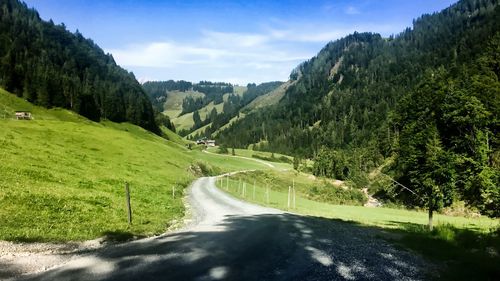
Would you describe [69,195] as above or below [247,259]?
above

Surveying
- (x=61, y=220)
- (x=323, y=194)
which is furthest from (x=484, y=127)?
(x=61, y=220)

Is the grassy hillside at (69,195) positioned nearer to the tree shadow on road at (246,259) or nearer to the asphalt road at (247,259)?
the asphalt road at (247,259)

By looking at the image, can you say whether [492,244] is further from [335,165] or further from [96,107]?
[96,107]

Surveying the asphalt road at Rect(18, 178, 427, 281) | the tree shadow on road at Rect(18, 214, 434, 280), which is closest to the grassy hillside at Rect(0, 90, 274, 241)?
the asphalt road at Rect(18, 178, 427, 281)

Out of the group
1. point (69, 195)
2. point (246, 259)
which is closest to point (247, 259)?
point (246, 259)

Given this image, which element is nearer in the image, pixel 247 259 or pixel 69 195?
pixel 247 259

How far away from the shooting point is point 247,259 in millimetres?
19438

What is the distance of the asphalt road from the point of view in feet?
53.2

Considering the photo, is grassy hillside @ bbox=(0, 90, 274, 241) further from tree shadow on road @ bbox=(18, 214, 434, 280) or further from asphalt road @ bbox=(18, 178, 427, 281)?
tree shadow on road @ bbox=(18, 214, 434, 280)

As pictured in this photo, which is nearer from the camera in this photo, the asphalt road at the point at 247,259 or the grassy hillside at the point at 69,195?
the asphalt road at the point at 247,259

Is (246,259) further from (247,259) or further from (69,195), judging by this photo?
(69,195)

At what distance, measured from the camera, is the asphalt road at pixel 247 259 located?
639 inches

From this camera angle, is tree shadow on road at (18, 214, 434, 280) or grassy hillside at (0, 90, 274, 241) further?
grassy hillside at (0, 90, 274, 241)

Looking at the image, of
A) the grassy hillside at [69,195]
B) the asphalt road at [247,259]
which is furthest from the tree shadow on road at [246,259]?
the grassy hillside at [69,195]
